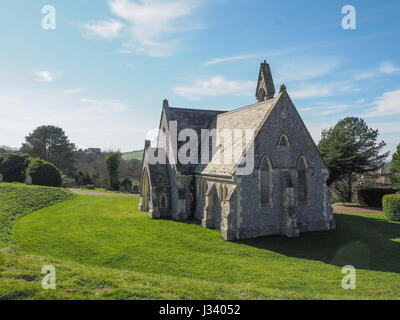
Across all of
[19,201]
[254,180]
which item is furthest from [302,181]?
[19,201]

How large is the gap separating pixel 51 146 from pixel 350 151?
65158mm

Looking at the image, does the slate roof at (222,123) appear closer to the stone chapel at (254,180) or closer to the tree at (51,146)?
the stone chapel at (254,180)

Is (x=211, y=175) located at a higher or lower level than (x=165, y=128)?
lower

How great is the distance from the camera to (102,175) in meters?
60.2

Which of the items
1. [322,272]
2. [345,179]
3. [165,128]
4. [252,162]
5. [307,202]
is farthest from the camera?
[345,179]

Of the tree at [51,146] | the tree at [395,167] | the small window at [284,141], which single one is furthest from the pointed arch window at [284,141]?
the tree at [51,146]

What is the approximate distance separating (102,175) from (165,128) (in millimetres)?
38535

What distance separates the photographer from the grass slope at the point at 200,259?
843 centimetres

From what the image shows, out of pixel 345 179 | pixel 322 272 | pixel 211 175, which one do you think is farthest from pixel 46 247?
pixel 345 179

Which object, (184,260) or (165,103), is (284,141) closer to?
(184,260)

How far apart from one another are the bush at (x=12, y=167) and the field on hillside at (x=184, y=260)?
24478 millimetres

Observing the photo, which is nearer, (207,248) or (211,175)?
(207,248)

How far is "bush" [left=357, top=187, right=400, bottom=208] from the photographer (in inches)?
1284
